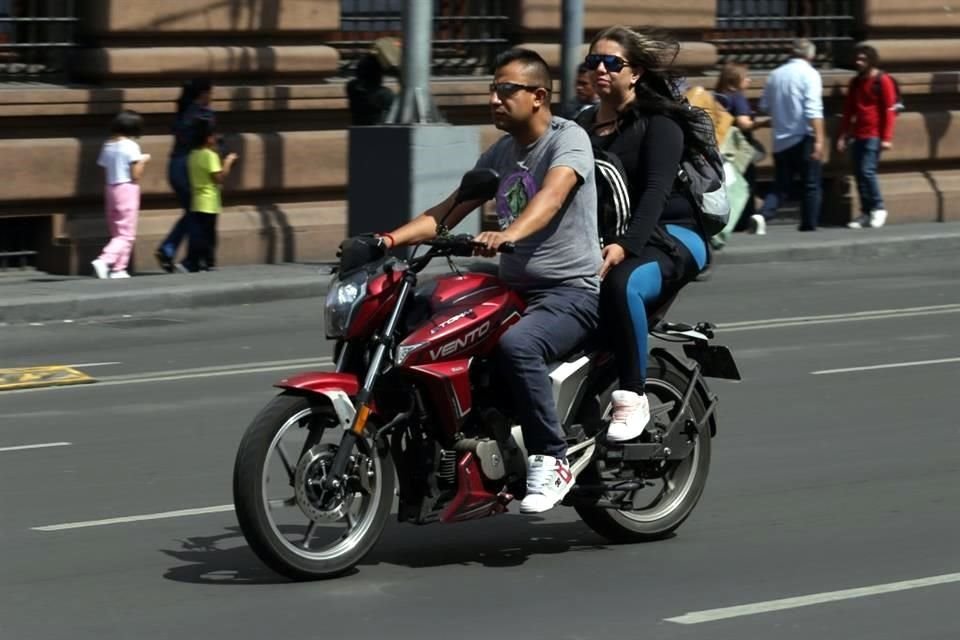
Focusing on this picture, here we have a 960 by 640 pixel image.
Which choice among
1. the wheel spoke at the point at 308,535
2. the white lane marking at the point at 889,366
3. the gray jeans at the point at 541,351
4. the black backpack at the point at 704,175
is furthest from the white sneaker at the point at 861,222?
the wheel spoke at the point at 308,535

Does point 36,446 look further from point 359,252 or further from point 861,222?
point 861,222

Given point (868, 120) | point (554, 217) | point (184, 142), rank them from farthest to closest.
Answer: point (868, 120)
point (184, 142)
point (554, 217)

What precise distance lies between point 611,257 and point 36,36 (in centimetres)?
1169

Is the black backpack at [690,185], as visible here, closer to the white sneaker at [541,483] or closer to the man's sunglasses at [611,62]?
the man's sunglasses at [611,62]

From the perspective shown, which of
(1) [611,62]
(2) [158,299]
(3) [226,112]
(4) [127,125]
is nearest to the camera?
(1) [611,62]

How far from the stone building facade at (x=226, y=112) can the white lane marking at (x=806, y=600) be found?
11302 millimetres

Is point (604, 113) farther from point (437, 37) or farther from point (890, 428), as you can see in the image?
point (437, 37)

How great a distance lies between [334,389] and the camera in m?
6.27

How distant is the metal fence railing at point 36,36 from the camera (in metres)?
17.2

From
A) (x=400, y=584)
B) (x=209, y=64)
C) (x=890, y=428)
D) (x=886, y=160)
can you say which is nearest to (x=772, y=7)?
(x=886, y=160)

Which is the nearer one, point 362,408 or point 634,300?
point 362,408

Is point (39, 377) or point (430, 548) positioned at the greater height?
point (430, 548)

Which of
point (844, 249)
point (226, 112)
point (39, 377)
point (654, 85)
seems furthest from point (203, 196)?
point (654, 85)

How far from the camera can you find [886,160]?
71.5 ft
